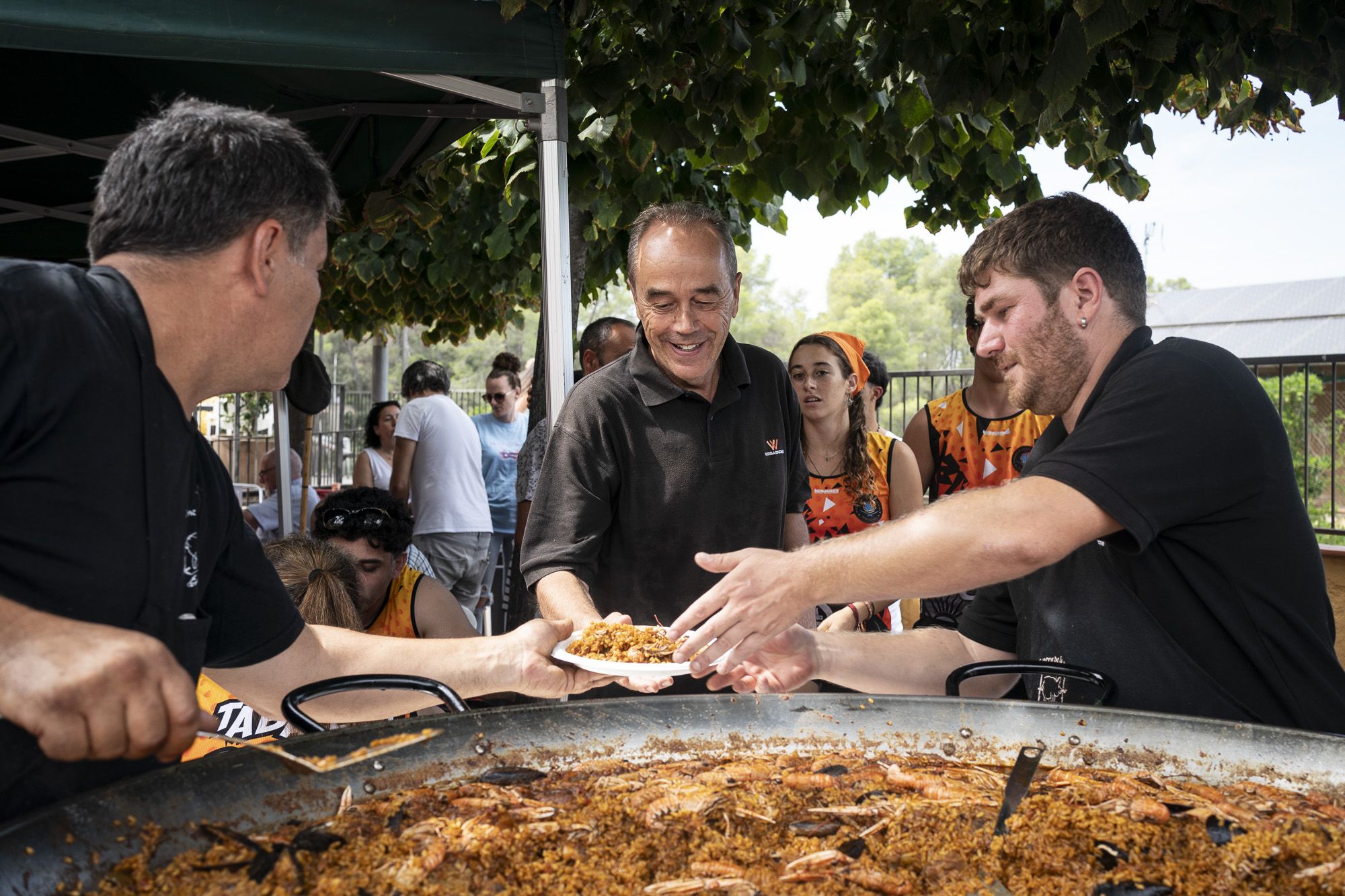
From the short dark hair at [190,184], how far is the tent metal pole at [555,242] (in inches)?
81.5

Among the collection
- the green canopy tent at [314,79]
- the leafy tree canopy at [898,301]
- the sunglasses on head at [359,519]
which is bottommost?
the sunglasses on head at [359,519]

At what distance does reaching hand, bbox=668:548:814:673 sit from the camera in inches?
78.9

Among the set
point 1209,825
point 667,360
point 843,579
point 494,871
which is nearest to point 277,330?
point 494,871

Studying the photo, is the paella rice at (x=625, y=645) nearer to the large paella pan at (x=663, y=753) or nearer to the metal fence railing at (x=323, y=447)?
the large paella pan at (x=663, y=753)

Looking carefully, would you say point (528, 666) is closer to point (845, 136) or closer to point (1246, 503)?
point (1246, 503)

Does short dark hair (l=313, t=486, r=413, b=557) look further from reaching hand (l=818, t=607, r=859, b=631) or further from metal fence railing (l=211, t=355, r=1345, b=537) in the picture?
metal fence railing (l=211, t=355, r=1345, b=537)

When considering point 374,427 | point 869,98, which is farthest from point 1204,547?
point 374,427

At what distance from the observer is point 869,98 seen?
5.20 metres

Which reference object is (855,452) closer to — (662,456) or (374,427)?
(662,456)

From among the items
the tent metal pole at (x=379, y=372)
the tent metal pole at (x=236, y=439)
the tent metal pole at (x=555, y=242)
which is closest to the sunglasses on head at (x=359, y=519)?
the tent metal pole at (x=555, y=242)

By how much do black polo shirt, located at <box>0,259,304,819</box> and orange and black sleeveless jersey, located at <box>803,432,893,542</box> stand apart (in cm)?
330

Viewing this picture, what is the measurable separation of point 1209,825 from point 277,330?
173 cm

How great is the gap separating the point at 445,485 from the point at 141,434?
222 inches

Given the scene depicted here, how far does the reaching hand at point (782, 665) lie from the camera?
2.32 meters
